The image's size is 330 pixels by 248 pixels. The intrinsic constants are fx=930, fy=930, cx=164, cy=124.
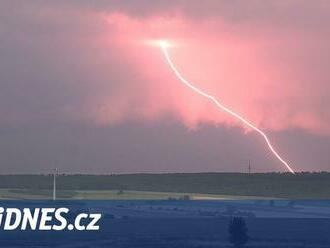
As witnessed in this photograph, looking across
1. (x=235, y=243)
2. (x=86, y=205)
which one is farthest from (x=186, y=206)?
(x=235, y=243)

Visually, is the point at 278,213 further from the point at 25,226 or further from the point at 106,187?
the point at 106,187

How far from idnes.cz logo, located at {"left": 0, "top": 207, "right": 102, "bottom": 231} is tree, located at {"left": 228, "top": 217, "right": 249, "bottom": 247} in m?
13.3

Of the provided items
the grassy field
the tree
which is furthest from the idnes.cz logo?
the grassy field

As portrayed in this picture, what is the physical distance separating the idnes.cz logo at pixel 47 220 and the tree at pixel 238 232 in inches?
524

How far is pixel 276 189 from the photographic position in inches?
6309

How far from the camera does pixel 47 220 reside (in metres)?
99.0

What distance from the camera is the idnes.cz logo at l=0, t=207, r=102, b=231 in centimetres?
9131

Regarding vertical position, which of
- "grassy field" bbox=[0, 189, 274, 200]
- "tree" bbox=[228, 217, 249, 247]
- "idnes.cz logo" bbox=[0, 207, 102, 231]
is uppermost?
"grassy field" bbox=[0, 189, 274, 200]

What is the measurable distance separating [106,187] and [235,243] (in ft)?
256

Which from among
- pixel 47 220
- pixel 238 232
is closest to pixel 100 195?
pixel 47 220

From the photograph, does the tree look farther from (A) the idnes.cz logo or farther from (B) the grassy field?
(B) the grassy field

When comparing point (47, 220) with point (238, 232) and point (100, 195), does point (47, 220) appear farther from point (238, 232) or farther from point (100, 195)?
point (100, 195)

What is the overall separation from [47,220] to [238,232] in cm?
2248

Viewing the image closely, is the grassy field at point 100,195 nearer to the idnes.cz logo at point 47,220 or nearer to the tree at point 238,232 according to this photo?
the idnes.cz logo at point 47,220
